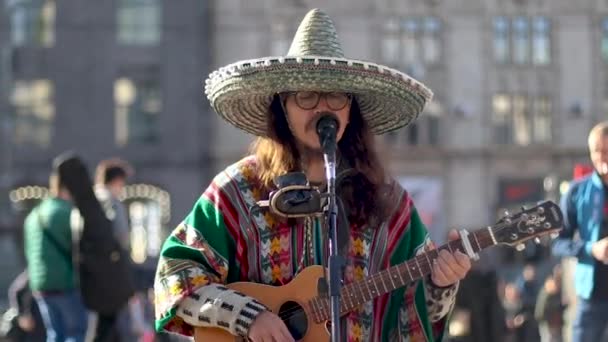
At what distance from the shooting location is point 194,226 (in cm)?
428

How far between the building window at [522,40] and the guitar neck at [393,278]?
111ft

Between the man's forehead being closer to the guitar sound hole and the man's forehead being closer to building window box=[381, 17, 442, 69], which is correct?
the guitar sound hole

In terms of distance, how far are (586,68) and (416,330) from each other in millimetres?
34508

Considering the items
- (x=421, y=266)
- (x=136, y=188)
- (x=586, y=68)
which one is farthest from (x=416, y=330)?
(x=586, y=68)

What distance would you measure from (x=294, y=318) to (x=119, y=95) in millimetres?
32584

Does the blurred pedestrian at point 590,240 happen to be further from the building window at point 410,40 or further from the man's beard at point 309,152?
the building window at point 410,40

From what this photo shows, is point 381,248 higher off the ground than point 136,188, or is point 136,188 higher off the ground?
point 381,248

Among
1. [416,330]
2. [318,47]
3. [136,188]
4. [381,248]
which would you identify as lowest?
[136,188]

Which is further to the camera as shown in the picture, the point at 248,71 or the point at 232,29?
the point at 232,29

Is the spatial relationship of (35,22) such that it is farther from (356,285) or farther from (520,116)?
(356,285)

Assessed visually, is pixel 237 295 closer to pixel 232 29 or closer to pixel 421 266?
pixel 421 266

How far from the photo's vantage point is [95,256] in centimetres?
809

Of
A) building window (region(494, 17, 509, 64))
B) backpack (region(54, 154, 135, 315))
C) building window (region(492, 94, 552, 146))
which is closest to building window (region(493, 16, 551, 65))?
building window (region(494, 17, 509, 64))

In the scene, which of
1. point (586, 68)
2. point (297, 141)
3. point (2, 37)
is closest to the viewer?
point (297, 141)
